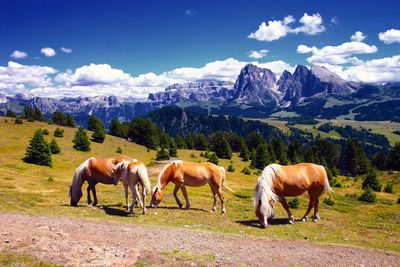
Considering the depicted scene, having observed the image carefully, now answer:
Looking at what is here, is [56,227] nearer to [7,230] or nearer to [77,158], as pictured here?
[7,230]

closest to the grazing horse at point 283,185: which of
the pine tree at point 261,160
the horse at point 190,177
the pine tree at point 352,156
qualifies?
the horse at point 190,177

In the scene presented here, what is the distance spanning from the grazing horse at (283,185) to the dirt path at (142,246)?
3.46 metres

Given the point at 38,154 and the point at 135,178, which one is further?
the point at 38,154

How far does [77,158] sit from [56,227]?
6890cm

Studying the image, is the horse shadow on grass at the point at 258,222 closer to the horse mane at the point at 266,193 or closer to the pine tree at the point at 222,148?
the horse mane at the point at 266,193

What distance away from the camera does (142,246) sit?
1370 cm

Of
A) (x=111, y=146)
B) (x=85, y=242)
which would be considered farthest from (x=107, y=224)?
(x=111, y=146)

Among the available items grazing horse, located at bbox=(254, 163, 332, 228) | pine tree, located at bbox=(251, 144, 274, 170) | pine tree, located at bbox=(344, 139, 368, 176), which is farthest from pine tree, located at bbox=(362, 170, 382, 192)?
grazing horse, located at bbox=(254, 163, 332, 228)

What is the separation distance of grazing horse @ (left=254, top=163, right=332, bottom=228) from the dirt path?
346 centimetres

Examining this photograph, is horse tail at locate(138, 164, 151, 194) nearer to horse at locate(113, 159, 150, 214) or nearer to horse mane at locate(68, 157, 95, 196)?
horse at locate(113, 159, 150, 214)

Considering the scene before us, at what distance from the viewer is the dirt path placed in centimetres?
1218

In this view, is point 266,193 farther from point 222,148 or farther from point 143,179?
point 222,148

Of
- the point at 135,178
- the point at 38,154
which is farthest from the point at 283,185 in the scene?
the point at 38,154

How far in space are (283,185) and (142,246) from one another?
32.5 ft
